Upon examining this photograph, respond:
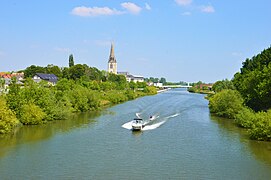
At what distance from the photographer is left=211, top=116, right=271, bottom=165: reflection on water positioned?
20.5 meters

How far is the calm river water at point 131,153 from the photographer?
55.0ft

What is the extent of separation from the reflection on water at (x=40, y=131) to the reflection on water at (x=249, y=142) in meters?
12.9

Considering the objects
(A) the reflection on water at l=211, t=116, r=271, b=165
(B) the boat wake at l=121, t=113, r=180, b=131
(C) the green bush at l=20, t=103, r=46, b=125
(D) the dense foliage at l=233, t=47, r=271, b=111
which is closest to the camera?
(A) the reflection on water at l=211, t=116, r=271, b=165

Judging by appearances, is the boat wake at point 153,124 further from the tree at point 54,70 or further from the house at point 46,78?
the tree at point 54,70

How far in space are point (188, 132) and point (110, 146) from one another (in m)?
8.29

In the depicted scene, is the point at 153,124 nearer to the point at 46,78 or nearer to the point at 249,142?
the point at 249,142

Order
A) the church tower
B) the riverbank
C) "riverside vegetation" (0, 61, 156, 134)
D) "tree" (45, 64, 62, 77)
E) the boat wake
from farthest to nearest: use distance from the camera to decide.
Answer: the church tower, "tree" (45, 64, 62, 77), the boat wake, "riverside vegetation" (0, 61, 156, 134), the riverbank

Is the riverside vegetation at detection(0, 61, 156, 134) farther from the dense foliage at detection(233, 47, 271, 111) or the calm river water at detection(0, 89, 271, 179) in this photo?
the dense foliage at detection(233, 47, 271, 111)

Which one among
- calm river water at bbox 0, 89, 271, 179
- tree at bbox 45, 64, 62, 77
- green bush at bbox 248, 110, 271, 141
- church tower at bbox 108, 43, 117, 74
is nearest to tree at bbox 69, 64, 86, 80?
tree at bbox 45, 64, 62, 77

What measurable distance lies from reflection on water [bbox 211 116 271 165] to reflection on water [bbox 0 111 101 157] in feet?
42.2

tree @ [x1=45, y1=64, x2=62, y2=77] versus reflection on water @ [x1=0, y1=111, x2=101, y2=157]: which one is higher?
tree @ [x1=45, y1=64, x2=62, y2=77]

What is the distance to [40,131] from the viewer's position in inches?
1082

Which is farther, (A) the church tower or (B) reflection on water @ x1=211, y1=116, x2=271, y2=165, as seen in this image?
(A) the church tower

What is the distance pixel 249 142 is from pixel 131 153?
9.12 m
